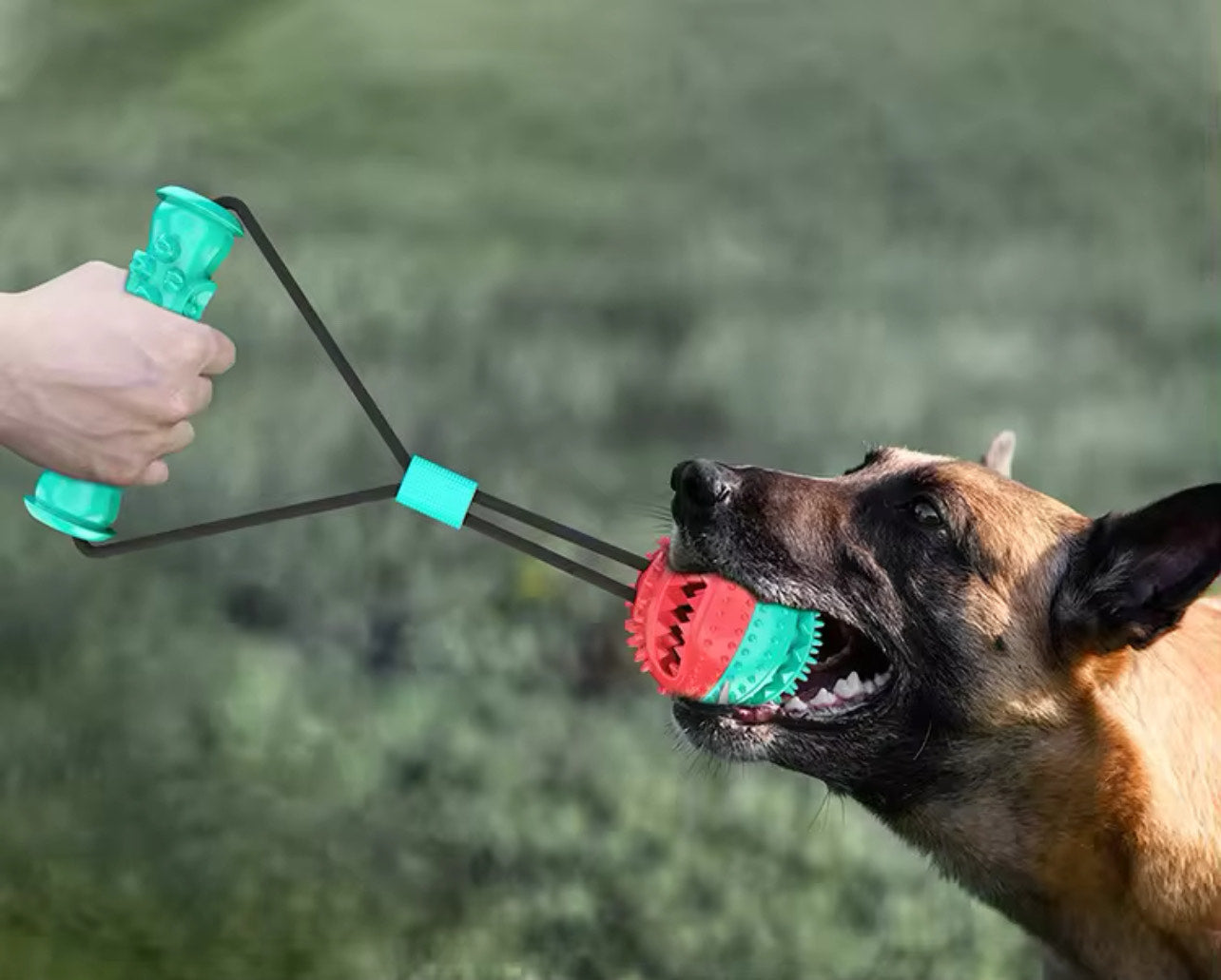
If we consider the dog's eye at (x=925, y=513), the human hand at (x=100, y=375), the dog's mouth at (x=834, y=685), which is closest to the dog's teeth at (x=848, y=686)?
the dog's mouth at (x=834, y=685)

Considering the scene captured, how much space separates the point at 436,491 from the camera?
1.82 meters

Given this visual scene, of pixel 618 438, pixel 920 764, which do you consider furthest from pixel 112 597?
pixel 920 764

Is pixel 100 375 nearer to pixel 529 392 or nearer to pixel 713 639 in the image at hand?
pixel 713 639

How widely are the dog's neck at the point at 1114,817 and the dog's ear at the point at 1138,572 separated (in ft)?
0.20

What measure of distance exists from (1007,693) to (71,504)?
4.33 feet

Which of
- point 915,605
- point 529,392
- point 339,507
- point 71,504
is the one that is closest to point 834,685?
point 915,605

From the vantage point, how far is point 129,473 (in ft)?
5.65

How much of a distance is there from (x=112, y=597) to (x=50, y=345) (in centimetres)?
188

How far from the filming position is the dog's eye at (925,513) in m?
2.13

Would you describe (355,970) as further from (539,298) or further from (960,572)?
(960,572)

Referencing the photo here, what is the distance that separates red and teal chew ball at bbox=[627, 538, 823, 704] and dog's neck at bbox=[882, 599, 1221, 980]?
339mm

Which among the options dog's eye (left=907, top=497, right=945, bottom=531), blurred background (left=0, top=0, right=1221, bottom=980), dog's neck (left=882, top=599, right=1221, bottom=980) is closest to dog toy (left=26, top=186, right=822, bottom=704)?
dog's eye (left=907, top=497, right=945, bottom=531)

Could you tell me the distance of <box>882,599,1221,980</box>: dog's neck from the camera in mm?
2037

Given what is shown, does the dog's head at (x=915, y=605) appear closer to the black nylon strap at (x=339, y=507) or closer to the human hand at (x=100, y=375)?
Answer: the black nylon strap at (x=339, y=507)
